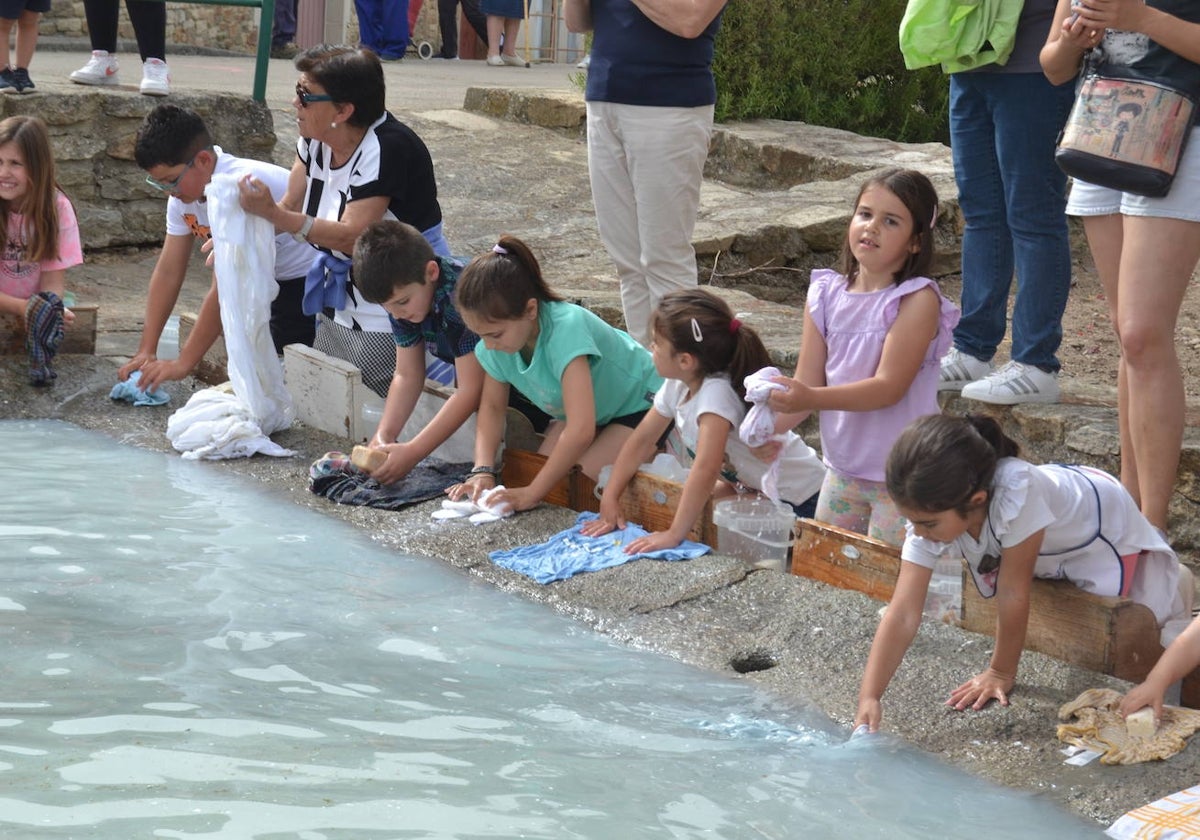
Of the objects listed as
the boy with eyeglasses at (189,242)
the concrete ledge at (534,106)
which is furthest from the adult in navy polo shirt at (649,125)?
the concrete ledge at (534,106)

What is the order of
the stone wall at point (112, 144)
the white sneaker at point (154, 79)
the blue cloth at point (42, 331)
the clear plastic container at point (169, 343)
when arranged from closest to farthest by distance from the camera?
the blue cloth at point (42, 331)
the clear plastic container at point (169, 343)
the stone wall at point (112, 144)
the white sneaker at point (154, 79)

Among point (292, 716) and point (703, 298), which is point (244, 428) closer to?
point (703, 298)

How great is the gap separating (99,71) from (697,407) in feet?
18.5

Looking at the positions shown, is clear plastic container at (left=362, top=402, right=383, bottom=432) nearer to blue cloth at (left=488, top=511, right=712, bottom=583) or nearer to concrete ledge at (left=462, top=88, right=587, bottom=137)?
blue cloth at (left=488, top=511, right=712, bottom=583)

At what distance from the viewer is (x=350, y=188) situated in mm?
5516

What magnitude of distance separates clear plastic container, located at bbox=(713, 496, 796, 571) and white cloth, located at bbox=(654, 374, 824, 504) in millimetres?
85

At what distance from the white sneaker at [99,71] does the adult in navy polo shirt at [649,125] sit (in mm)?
4089

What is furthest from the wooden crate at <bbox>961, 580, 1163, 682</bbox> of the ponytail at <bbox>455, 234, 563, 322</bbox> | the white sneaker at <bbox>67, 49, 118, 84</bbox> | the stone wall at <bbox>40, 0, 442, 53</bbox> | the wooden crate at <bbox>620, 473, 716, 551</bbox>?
the stone wall at <bbox>40, 0, 442, 53</bbox>

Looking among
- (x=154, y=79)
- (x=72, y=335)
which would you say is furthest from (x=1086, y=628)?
(x=154, y=79)

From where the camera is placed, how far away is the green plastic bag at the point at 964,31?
444 cm

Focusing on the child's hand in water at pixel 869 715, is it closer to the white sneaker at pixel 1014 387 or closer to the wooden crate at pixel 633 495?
the wooden crate at pixel 633 495

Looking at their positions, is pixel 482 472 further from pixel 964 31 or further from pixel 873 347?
pixel 964 31

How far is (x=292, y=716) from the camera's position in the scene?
3.29 meters

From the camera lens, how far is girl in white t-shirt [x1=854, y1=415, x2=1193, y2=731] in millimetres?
3203
